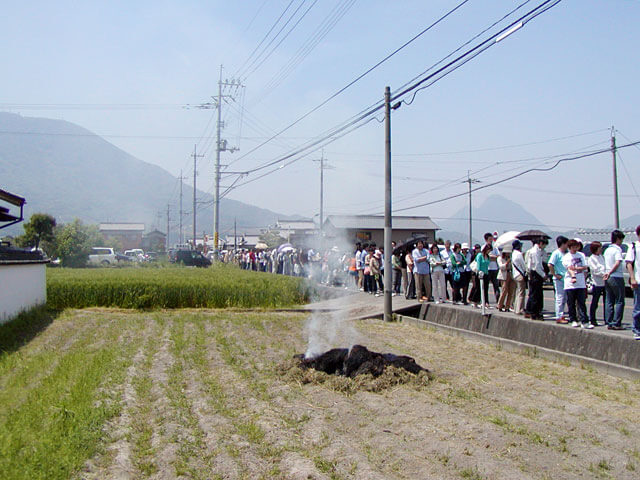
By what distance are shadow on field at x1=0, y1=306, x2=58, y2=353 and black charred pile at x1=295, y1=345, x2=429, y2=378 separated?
22.8ft

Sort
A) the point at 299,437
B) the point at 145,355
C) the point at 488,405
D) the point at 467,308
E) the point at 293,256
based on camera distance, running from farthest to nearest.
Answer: the point at 293,256
the point at 467,308
the point at 145,355
the point at 488,405
the point at 299,437

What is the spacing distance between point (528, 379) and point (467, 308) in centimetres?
624

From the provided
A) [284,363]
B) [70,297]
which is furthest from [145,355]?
[70,297]

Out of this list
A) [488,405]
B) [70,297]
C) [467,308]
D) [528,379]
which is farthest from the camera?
[70,297]

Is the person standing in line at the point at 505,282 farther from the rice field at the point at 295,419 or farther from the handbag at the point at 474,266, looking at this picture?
the rice field at the point at 295,419

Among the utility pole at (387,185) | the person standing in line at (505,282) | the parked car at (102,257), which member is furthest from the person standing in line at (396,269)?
the parked car at (102,257)

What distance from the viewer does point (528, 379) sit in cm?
952

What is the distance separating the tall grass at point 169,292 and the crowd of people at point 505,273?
2104 mm

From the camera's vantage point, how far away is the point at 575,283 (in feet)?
38.4

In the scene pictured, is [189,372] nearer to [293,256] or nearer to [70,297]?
[70,297]

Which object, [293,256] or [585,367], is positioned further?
[293,256]

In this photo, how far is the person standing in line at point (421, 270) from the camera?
17656 millimetres

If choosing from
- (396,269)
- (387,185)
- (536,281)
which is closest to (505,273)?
(536,281)

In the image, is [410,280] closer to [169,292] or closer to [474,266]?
[474,266]
